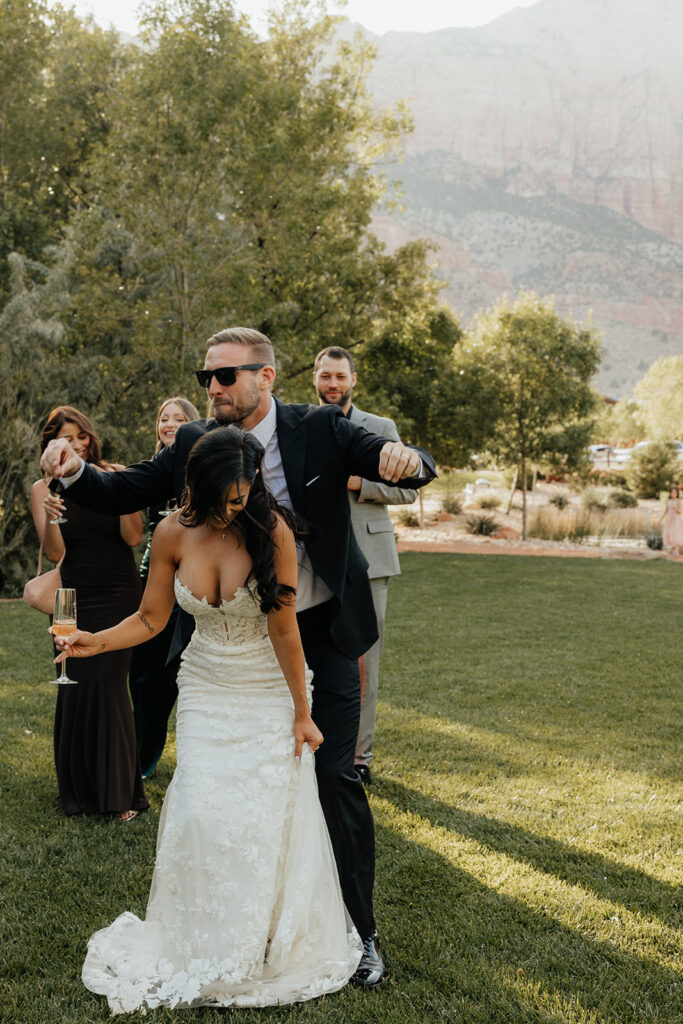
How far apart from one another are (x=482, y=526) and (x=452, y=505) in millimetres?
5246

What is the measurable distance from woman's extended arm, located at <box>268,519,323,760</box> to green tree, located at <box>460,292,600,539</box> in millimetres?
23188

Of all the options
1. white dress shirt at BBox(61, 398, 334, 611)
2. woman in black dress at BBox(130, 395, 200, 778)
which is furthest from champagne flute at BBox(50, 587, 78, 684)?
woman in black dress at BBox(130, 395, 200, 778)

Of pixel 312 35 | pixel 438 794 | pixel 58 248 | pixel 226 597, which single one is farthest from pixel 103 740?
pixel 312 35

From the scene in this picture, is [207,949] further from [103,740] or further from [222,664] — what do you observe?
[103,740]

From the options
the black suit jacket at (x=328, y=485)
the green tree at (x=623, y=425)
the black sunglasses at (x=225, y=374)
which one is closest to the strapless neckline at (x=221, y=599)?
the black suit jacket at (x=328, y=485)

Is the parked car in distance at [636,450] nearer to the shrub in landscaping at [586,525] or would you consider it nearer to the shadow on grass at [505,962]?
the shrub in landscaping at [586,525]

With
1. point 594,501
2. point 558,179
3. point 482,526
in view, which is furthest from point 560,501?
point 558,179

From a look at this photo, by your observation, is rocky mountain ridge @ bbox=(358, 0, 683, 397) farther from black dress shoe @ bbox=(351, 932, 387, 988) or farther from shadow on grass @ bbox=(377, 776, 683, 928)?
black dress shoe @ bbox=(351, 932, 387, 988)

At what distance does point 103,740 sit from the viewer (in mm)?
5125

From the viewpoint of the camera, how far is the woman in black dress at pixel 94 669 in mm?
5086

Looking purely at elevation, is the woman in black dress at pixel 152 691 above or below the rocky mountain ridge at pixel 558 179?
below

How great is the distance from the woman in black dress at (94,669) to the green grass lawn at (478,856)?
0.18m

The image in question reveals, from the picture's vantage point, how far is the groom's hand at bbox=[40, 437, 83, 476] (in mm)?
3387

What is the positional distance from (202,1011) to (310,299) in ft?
62.9
